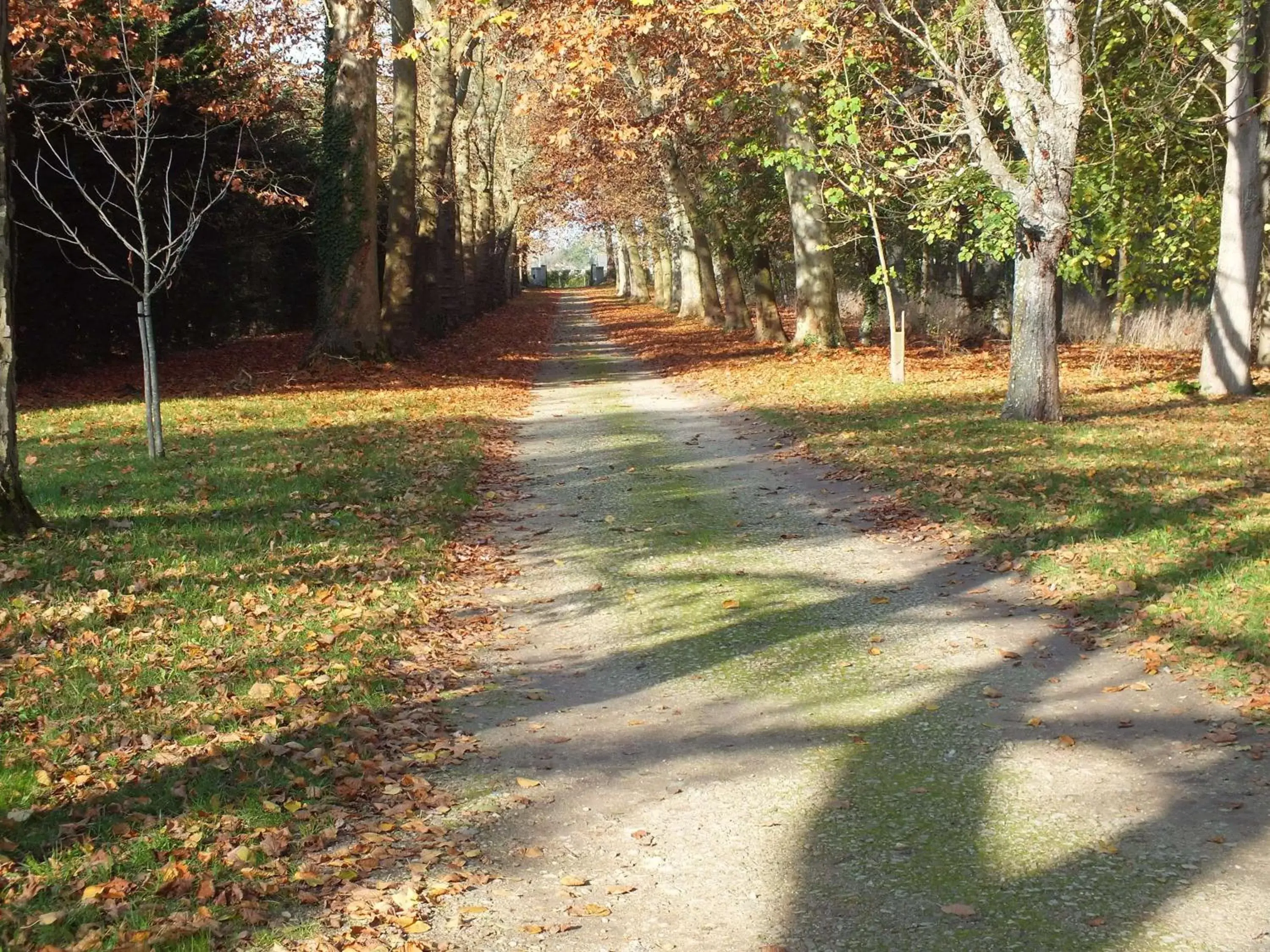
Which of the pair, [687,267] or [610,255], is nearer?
[687,267]

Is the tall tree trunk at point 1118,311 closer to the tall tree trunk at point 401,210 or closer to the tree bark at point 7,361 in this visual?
the tall tree trunk at point 401,210

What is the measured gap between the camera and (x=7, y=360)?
863 cm

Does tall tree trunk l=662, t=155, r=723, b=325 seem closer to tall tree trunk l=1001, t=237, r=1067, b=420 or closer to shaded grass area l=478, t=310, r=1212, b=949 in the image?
tall tree trunk l=1001, t=237, r=1067, b=420

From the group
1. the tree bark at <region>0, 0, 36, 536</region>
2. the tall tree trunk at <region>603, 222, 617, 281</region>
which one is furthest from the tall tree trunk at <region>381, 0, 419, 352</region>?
the tall tree trunk at <region>603, 222, 617, 281</region>

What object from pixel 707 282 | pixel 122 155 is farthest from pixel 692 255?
pixel 122 155

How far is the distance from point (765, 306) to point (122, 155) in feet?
49.5

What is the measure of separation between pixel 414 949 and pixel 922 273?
31.8 m

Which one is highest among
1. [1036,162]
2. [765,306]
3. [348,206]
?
[348,206]

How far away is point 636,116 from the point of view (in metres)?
31.4

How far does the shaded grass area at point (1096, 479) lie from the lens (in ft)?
23.0

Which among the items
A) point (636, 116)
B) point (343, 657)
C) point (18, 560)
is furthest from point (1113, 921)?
point (636, 116)

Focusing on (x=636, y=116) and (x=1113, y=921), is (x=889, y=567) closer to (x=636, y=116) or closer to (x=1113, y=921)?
(x=1113, y=921)

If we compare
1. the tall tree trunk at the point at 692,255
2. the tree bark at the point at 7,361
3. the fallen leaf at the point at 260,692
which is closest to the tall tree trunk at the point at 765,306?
the tall tree trunk at the point at 692,255

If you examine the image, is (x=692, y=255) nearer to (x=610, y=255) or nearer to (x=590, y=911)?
(x=590, y=911)
